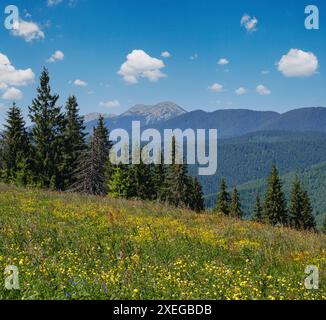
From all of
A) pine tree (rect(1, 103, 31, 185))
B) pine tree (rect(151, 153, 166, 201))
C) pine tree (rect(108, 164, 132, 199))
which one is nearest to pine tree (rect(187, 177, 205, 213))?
pine tree (rect(151, 153, 166, 201))

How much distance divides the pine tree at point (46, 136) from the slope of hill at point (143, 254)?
34576mm

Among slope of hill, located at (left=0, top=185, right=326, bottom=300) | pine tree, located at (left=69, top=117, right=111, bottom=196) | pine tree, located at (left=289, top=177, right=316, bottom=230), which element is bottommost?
pine tree, located at (left=289, top=177, right=316, bottom=230)

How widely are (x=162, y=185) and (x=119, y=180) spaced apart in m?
16.0

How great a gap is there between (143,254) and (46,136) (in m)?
43.8

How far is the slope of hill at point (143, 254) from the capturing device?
6.81 m

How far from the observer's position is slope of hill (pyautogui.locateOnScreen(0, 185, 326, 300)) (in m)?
6.81

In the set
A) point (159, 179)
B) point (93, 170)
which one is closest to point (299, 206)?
point (159, 179)

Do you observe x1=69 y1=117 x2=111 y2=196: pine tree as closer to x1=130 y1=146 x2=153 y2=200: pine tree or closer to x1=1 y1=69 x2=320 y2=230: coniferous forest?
x1=1 y1=69 x2=320 y2=230: coniferous forest

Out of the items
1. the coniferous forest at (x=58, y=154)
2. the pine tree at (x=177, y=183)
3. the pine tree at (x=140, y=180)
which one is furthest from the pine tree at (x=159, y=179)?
the coniferous forest at (x=58, y=154)

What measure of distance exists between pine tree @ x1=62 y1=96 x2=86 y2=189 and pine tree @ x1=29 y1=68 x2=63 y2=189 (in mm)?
827

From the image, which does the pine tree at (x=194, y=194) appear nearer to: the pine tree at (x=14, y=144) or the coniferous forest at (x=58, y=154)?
the coniferous forest at (x=58, y=154)

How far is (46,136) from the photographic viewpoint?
51219 millimetres

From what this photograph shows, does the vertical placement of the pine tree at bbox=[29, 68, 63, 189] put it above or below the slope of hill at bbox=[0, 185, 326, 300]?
above
